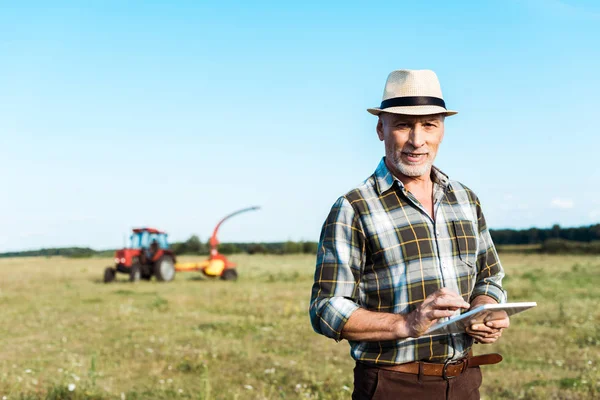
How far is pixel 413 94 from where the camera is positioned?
2.58 meters

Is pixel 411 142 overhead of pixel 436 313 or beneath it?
overhead

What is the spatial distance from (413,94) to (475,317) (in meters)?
0.91

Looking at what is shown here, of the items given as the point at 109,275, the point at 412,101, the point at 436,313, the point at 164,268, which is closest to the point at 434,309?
the point at 436,313

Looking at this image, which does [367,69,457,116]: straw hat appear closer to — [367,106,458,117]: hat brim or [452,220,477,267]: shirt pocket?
[367,106,458,117]: hat brim

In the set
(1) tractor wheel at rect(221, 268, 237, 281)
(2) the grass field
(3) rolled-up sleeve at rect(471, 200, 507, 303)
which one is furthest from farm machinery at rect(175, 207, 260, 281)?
(3) rolled-up sleeve at rect(471, 200, 507, 303)

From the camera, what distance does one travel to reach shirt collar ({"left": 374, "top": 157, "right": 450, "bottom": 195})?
102 inches

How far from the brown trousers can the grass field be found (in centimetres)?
320

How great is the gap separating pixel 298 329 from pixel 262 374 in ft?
10.7

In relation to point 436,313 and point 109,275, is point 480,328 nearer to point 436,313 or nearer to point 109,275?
point 436,313

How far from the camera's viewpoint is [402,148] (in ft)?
8.53

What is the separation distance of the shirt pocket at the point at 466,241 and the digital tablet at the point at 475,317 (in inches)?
13.1

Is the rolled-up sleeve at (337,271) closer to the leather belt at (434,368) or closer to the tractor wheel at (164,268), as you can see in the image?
the leather belt at (434,368)

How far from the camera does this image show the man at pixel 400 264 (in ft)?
7.97

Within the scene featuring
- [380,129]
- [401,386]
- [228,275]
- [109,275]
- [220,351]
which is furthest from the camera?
[228,275]
